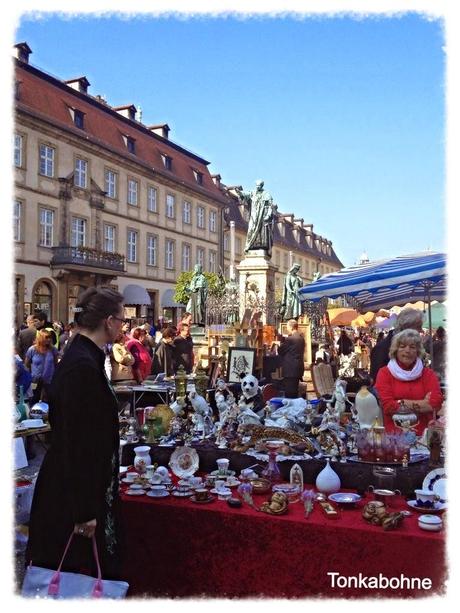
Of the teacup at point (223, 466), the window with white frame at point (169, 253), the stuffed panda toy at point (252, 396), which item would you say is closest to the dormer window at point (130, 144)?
the window with white frame at point (169, 253)

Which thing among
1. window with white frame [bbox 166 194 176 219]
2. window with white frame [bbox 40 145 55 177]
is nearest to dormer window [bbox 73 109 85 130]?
window with white frame [bbox 40 145 55 177]

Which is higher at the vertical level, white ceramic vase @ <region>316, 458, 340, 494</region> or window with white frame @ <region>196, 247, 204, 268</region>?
window with white frame @ <region>196, 247, 204, 268</region>

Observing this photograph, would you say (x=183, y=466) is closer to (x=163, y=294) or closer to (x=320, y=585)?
(x=320, y=585)

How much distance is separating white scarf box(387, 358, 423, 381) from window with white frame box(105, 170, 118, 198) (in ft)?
84.9

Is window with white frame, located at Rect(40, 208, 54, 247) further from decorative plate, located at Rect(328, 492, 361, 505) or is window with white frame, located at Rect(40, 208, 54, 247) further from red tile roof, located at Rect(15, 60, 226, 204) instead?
decorative plate, located at Rect(328, 492, 361, 505)

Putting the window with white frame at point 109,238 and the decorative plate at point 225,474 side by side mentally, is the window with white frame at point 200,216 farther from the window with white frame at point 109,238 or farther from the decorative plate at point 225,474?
the decorative plate at point 225,474

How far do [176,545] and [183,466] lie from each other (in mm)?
621

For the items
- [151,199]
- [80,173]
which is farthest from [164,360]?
[151,199]

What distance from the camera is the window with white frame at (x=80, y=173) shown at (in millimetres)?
25898

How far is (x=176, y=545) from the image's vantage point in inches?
109

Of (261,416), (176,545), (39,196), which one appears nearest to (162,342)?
(261,416)

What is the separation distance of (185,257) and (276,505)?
32.9 m

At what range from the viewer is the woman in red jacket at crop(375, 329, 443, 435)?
369 cm

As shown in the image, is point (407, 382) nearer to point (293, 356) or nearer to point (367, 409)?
point (367, 409)
